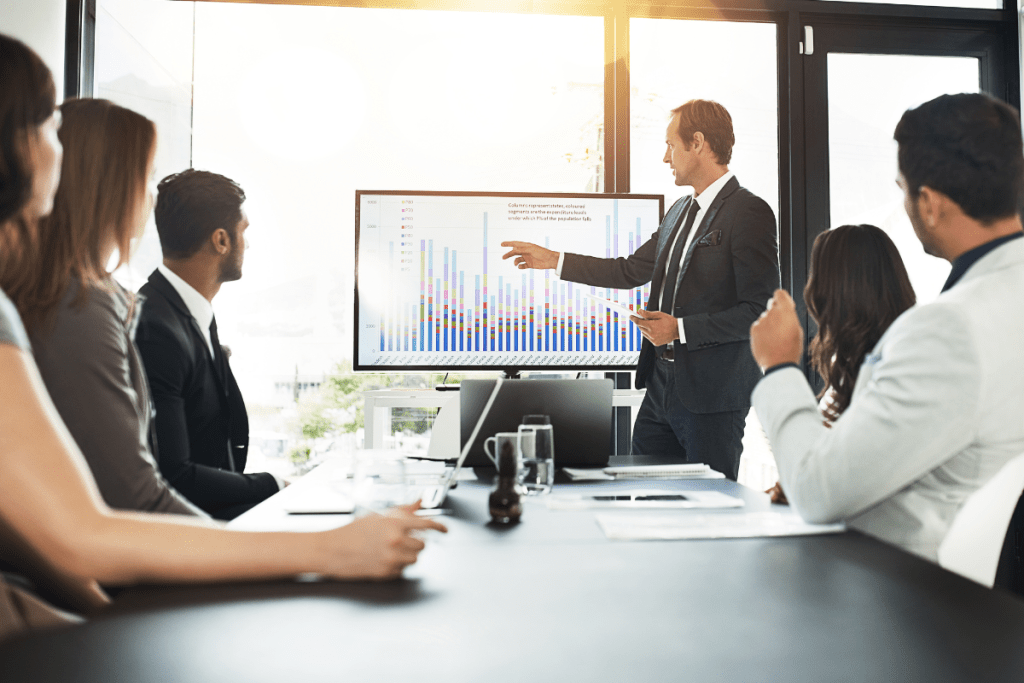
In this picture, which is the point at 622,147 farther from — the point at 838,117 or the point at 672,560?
the point at 672,560

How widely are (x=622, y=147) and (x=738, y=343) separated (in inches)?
43.6

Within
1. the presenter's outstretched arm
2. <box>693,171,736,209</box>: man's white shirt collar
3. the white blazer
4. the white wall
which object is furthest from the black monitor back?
the white wall

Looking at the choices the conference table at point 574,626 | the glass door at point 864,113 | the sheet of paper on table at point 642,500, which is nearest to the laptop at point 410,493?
the sheet of paper on table at point 642,500

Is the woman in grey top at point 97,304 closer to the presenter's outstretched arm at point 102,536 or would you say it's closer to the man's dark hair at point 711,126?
the presenter's outstretched arm at point 102,536

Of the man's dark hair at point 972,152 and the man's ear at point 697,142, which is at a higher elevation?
the man's ear at point 697,142

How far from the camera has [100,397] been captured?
1.08 metres

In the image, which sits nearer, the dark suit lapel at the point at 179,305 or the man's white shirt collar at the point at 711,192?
the dark suit lapel at the point at 179,305

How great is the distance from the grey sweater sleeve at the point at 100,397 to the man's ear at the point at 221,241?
846 mm

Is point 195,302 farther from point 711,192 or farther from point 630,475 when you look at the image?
point 711,192

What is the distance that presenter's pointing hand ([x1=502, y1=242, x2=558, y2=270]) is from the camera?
2.65 metres

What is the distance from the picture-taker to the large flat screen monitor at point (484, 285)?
2.63 meters

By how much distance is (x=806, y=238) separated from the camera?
303 centimetres

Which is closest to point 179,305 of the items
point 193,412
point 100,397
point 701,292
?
point 193,412

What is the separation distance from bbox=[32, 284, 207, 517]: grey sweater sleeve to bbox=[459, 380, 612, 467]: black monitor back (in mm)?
734
